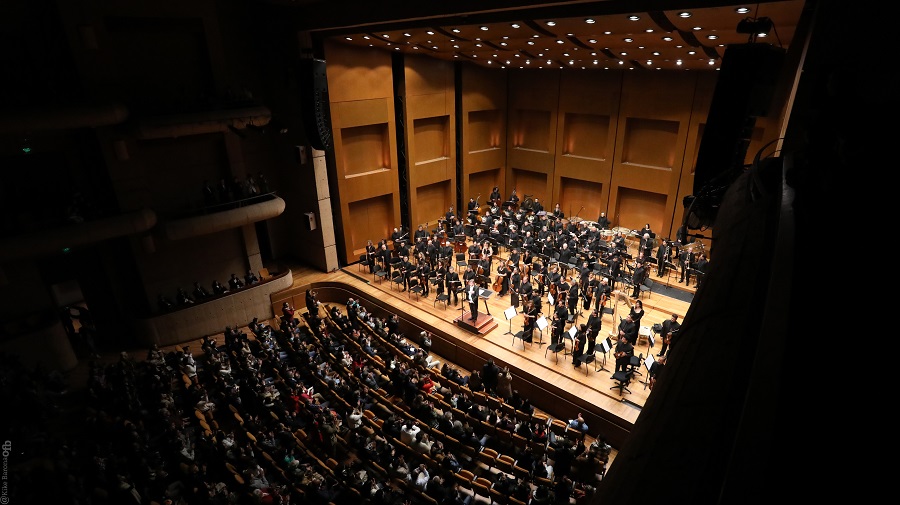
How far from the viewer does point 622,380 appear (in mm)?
8055

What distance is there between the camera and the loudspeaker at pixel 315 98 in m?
9.70

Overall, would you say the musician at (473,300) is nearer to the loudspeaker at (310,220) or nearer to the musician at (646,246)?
the musician at (646,246)

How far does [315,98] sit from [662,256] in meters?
9.30

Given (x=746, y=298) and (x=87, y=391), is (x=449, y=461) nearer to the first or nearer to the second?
(x=746, y=298)

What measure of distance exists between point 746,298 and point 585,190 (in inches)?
635

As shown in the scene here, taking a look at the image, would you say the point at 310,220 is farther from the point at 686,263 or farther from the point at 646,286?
the point at 686,263

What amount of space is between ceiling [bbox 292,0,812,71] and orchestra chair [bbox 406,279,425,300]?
5937mm

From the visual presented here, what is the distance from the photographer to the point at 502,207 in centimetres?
1714

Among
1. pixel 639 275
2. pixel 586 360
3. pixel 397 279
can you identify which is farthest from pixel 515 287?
pixel 397 279

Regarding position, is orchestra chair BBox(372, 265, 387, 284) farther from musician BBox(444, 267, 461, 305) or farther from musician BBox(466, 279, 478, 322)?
musician BBox(466, 279, 478, 322)

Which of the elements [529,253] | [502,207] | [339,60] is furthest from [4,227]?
[502,207]

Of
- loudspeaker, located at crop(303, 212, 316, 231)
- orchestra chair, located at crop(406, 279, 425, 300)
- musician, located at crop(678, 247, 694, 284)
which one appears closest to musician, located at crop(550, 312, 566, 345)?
orchestra chair, located at crop(406, 279, 425, 300)

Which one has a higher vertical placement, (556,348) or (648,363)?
(648,363)

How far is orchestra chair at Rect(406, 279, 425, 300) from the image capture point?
12109 mm
